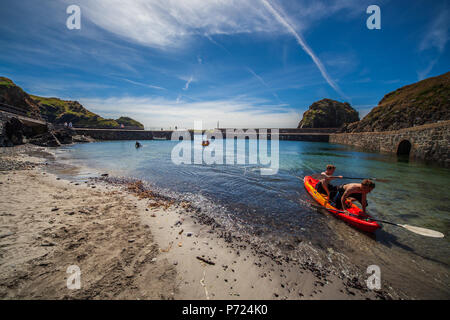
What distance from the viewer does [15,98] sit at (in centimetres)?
4028

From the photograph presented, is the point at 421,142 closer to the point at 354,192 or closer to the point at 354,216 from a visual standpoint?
the point at 354,192

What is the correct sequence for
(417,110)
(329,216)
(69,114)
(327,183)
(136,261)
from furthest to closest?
(69,114) < (417,110) < (327,183) < (329,216) < (136,261)

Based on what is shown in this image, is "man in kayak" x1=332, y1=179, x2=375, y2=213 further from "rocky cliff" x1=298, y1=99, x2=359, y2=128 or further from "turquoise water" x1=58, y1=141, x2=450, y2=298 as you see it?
"rocky cliff" x1=298, y1=99, x2=359, y2=128

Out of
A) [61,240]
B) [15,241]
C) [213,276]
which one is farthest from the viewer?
[61,240]

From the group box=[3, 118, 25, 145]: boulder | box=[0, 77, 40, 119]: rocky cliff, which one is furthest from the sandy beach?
box=[0, 77, 40, 119]: rocky cliff

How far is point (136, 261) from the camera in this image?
4035mm

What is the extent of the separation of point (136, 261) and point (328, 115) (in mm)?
115721

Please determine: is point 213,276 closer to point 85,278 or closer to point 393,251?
point 85,278

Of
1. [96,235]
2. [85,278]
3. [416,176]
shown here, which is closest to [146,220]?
[96,235]

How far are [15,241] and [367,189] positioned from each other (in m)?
11.6

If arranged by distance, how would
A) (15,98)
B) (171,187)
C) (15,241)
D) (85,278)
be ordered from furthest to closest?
(15,98) < (171,187) < (15,241) < (85,278)

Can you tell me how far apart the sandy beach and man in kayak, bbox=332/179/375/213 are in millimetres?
3904

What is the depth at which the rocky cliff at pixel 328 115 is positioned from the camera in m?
95.2

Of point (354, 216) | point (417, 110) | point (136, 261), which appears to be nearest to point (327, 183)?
point (354, 216)
